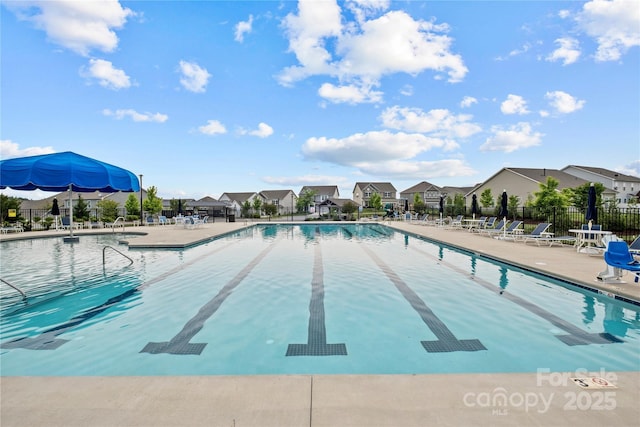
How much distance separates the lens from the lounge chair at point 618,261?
5422mm

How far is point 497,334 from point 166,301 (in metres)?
5.42

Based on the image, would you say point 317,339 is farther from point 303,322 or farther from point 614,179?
point 614,179

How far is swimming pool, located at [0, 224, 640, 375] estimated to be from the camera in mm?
3426

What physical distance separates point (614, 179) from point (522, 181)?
2638 centimetres

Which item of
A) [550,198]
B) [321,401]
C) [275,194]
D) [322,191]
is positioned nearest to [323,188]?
[322,191]

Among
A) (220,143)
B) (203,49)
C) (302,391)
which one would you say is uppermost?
Answer: (203,49)

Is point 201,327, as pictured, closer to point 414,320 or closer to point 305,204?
point 414,320

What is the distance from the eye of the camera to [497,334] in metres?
4.15

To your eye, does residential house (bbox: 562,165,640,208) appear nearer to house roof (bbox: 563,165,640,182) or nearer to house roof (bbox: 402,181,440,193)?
house roof (bbox: 563,165,640,182)

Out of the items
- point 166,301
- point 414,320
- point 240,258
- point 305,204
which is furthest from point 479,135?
point 305,204

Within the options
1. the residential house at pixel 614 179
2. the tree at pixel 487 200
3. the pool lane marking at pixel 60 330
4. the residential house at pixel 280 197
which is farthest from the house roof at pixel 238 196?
the pool lane marking at pixel 60 330

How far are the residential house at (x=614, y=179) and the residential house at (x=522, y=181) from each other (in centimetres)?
893

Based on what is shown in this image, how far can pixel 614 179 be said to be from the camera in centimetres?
4809

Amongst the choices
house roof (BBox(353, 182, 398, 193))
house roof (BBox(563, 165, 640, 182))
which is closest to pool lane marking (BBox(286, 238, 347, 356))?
house roof (BBox(563, 165, 640, 182))
